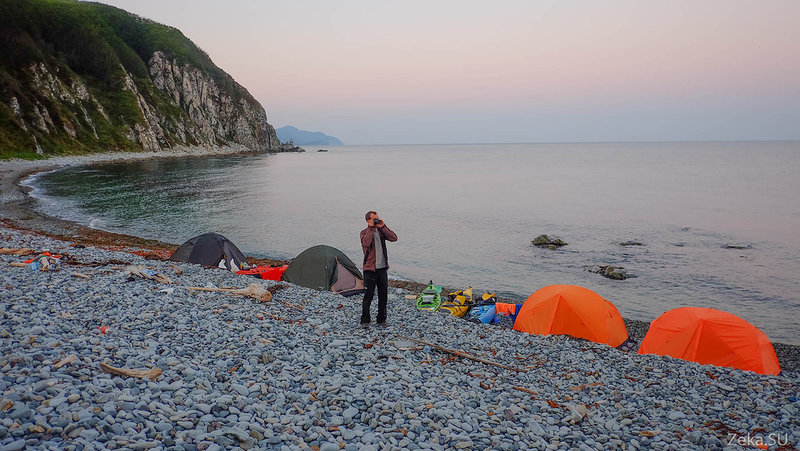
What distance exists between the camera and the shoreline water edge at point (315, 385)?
5.62 metres

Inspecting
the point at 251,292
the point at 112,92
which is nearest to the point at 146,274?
the point at 251,292

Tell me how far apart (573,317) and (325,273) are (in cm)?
910

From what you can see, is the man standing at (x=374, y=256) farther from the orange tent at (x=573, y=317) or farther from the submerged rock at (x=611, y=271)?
the submerged rock at (x=611, y=271)

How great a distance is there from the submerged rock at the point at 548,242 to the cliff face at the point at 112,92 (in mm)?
87334

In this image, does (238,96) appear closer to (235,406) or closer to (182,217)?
(182,217)

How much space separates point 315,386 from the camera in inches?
287

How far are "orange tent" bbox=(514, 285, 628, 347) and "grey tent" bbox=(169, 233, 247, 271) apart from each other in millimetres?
12479

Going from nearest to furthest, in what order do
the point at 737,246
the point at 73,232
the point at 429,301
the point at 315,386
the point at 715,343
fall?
the point at 315,386 < the point at 715,343 < the point at 429,301 < the point at 737,246 < the point at 73,232

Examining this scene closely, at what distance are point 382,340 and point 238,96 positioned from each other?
185 meters

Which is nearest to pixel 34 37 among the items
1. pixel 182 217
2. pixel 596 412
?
pixel 182 217

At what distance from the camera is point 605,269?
24.4m

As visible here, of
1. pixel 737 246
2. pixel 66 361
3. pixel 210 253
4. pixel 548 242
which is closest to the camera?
pixel 66 361

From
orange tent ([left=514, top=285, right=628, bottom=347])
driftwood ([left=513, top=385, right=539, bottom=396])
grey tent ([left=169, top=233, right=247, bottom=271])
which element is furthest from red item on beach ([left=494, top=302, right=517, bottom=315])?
grey tent ([left=169, top=233, right=247, bottom=271])

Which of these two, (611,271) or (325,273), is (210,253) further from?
(611,271)
